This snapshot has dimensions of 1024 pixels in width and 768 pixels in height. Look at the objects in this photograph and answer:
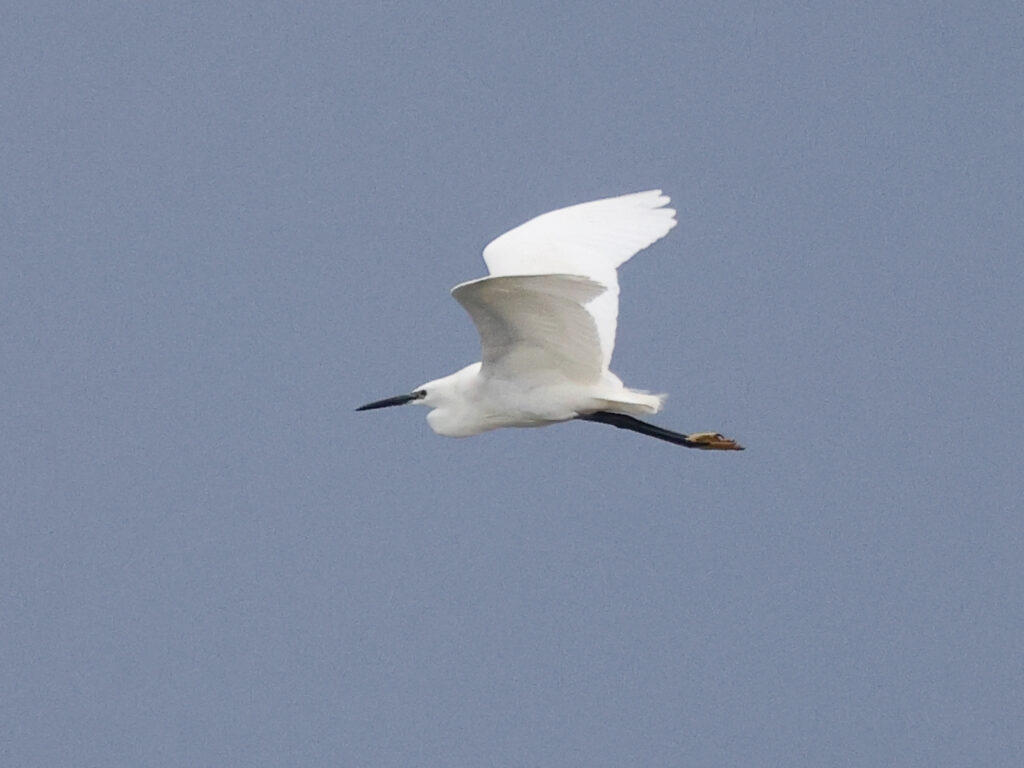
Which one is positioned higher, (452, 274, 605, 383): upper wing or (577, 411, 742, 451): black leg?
(452, 274, 605, 383): upper wing

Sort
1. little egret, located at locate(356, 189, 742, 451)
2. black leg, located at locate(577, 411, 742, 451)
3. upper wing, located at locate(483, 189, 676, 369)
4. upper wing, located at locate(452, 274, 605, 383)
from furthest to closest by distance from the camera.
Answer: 1. upper wing, located at locate(483, 189, 676, 369)
2. black leg, located at locate(577, 411, 742, 451)
3. little egret, located at locate(356, 189, 742, 451)
4. upper wing, located at locate(452, 274, 605, 383)

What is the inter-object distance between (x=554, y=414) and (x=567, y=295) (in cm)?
102

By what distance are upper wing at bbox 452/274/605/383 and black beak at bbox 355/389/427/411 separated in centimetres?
61

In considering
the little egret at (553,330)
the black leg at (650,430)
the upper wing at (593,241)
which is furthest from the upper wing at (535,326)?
the upper wing at (593,241)

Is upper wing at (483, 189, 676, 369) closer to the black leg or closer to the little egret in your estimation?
the little egret

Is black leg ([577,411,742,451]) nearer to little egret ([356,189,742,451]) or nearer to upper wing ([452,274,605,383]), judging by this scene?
little egret ([356,189,742,451])

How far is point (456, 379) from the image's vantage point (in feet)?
29.2

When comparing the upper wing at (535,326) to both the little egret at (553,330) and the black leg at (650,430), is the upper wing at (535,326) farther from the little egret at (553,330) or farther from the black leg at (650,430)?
the black leg at (650,430)

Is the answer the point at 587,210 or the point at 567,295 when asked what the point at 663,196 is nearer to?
the point at 587,210

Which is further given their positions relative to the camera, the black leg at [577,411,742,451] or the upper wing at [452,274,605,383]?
the black leg at [577,411,742,451]

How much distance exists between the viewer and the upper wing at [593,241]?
9.27 m

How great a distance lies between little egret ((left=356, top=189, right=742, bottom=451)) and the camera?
7.85 m

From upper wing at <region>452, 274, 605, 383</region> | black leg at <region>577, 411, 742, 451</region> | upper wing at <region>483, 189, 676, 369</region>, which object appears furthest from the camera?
upper wing at <region>483, 189, 676, 369</region>

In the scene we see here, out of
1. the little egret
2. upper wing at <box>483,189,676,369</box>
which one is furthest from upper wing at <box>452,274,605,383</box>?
upper wing at <box>483,189,676,369</box>
